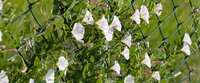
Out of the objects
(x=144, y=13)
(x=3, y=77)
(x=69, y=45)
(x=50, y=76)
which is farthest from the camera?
(x=144, y=13)

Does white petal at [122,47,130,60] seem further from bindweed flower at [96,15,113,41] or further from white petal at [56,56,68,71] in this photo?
white petal at [56,56,68,71]

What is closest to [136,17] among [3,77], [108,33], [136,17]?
[136,17]

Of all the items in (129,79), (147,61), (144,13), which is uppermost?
(144,13)

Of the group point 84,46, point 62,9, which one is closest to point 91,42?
point 84,46

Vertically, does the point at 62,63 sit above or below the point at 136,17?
below

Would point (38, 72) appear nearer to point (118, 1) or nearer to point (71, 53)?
point (71, 53)

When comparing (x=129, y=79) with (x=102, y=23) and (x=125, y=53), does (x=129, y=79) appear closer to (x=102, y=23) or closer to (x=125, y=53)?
(x=125, y=53)

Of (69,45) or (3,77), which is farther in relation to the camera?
(69,45)
